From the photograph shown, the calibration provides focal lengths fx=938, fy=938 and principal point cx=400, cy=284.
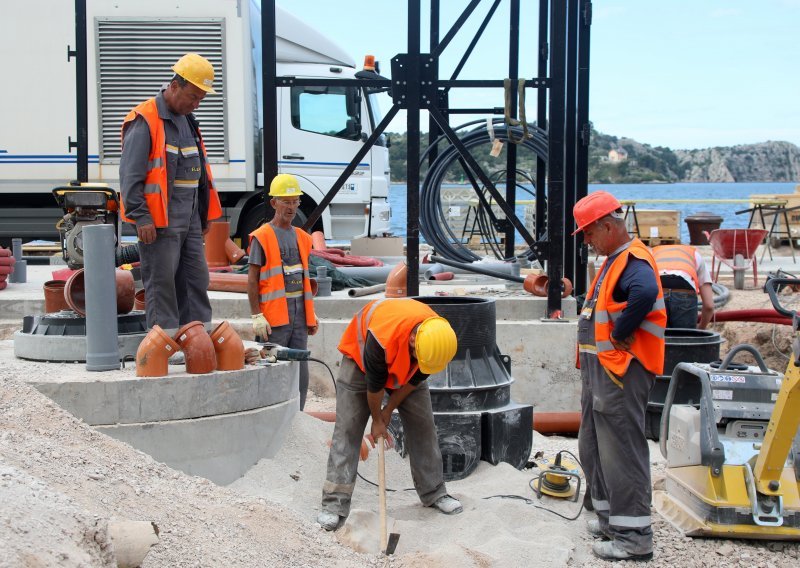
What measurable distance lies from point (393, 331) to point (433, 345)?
0.24 metres

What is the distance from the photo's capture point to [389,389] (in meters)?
5.44

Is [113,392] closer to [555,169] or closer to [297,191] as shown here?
[297,191]

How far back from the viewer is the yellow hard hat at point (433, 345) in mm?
4805

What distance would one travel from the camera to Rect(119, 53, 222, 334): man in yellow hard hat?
569cm

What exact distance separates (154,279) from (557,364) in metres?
4.60

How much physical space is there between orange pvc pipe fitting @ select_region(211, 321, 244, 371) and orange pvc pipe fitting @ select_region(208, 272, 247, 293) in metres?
4.03

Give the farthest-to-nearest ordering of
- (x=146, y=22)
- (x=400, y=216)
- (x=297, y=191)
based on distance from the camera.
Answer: (x=400, y=216)
(x=146, y=22)
(x=297, y=191)

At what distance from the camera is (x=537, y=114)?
1249cm

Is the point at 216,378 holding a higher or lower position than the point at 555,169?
lower

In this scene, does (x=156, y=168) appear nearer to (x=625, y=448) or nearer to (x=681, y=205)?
(x=625, y=448)

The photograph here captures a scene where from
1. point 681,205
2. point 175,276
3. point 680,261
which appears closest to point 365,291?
point 680,261

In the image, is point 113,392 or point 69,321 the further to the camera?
point 69,321

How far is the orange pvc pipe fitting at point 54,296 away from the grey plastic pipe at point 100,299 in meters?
1.12

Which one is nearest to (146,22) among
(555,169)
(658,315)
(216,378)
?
(555,169)
